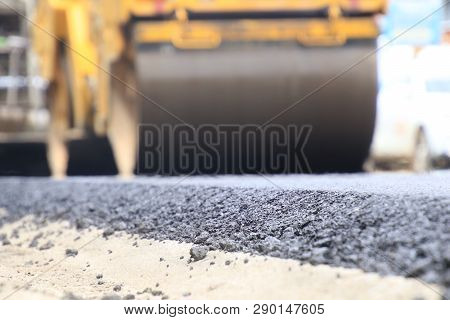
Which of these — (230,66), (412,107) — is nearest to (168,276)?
(230,66)

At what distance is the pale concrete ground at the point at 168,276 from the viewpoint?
98.4 inches

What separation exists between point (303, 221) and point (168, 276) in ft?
2.02

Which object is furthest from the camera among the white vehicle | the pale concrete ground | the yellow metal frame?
the white vehicle

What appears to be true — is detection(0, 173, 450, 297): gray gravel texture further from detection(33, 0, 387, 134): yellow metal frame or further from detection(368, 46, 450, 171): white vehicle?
detection(368, 46, 450, 171): white vehicle

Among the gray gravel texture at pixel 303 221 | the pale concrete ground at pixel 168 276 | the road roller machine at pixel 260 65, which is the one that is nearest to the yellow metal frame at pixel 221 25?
the road roller machine at pixel 260 65

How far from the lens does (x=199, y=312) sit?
2.54 meters

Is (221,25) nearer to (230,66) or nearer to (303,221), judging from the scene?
(230,66)

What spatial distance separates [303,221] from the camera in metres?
3.11

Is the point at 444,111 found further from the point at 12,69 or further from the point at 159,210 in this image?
the point at 12,69

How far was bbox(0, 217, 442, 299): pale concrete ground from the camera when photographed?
2.50 m

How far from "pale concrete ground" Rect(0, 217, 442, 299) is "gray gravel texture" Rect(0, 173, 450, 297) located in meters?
0.07

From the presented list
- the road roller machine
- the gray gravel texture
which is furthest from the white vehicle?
the gray gravel texture

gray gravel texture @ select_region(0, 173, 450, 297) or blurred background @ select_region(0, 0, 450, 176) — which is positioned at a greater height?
blurred background @ select_region(0, 0, 450, 176)

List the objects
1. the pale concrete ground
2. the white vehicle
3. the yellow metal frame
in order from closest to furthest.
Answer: the pale concrete ground → the yellow metal frame → the white vehicle
